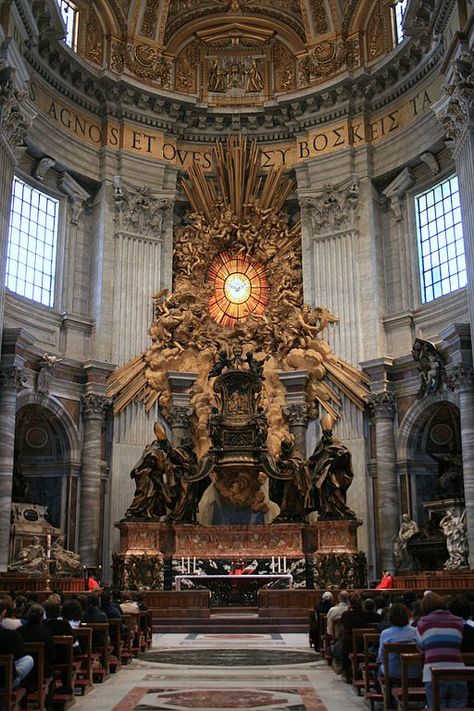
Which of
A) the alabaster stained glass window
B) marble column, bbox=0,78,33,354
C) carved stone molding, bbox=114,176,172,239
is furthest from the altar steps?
carved stone molding, bbox=114,176,172,239

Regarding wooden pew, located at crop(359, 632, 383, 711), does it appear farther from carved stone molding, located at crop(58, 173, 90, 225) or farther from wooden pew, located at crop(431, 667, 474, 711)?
carved stone molding, located at crop(58, 173, 90, 225)

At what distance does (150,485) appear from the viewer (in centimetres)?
2003

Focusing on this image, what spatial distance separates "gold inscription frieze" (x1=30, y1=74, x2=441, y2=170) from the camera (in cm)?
2284

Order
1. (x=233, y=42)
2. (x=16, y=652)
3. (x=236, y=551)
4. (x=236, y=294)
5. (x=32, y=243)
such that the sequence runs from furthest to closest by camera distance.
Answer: (x=233, y=42), (x=236, y=294), (x=32, y=243), (x=236, y=551), (x=16, y=652)

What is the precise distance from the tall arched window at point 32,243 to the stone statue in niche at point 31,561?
657 centimetres

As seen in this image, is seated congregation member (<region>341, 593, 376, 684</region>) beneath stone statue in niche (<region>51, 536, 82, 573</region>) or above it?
beneath

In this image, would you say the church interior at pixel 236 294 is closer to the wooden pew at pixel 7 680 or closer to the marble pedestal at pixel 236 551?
the marble pedestal at pixel 236 551

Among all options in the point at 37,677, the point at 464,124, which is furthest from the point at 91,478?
the point at 37,677

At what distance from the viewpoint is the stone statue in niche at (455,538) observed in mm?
18031

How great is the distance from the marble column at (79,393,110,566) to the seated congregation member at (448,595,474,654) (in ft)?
50.4

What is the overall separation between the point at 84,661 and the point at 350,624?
2618 mm

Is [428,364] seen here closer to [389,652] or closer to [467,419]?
[467,419]

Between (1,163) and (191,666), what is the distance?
12615 mm

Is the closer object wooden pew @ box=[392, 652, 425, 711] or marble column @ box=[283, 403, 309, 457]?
wooden pew @ box=[392, 652, 425, 711]
